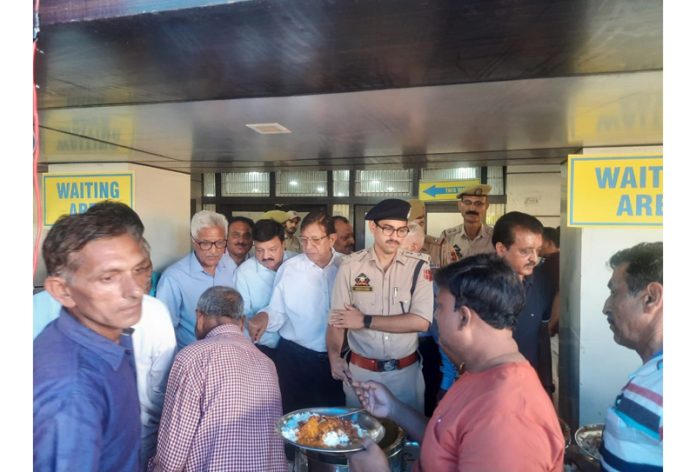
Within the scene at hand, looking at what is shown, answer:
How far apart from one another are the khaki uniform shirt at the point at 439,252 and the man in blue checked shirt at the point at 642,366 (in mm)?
3217

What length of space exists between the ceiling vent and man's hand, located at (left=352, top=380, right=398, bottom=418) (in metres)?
1.68

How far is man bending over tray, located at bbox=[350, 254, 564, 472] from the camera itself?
1.22 m

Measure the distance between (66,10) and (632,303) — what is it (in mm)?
2021

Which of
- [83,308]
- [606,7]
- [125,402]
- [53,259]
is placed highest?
[606,7]

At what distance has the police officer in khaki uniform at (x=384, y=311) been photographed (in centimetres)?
297

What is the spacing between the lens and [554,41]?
4.57 feet

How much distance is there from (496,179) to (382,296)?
4.36 metres

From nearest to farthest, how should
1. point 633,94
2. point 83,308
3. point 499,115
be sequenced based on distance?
point 83,308 < point 633,94 < point 499,115

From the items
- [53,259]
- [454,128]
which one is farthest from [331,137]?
[53,259]

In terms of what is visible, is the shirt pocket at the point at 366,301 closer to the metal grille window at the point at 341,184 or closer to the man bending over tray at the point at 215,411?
the man bending over tray at the point at 215,411

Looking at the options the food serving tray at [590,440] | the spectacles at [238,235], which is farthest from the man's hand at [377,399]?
the spectacles at [238,235]

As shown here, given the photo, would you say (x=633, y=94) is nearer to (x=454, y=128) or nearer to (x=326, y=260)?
(x=454, y=128)

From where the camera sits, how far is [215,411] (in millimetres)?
1989
